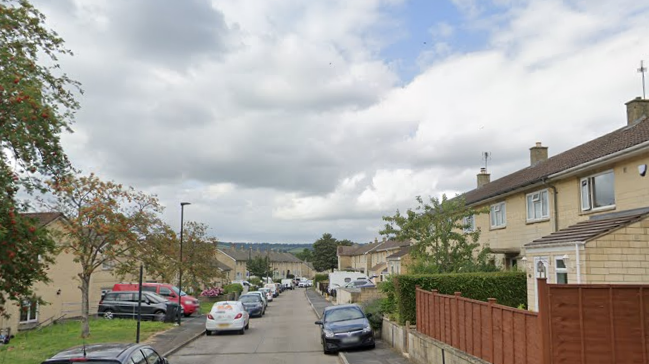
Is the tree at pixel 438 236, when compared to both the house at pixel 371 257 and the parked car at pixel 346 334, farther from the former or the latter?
the house at pixel 371 257

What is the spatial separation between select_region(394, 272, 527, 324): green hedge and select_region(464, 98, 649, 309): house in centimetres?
157

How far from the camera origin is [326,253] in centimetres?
12000

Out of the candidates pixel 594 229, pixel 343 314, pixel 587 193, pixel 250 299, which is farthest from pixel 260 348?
pixel 250 299

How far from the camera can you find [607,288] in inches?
312

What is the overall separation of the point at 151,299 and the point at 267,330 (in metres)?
7.00

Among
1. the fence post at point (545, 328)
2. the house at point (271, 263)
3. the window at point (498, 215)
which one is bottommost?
the house at point (271, 263)

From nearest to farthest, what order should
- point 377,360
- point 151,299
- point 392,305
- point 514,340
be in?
point 514,340 → point 377,360 → point 392,305 → point 151,299

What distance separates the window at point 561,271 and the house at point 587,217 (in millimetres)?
23

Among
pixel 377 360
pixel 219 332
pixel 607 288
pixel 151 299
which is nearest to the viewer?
pixel 607 288

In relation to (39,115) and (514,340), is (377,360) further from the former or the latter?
(39,115)

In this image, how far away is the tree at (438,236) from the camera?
22609mm

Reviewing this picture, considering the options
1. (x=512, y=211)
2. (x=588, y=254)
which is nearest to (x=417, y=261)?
(x=512, y=211)

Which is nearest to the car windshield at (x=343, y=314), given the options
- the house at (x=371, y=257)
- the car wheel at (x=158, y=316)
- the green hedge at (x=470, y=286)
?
the green hedge at (x=470, y=286)

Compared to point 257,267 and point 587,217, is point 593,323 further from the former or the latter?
point 257,267
